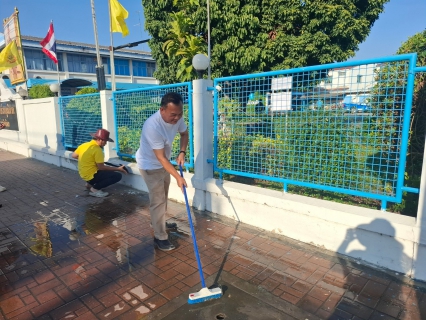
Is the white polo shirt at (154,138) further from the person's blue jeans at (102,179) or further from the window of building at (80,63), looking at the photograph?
the window of building at (80,63)

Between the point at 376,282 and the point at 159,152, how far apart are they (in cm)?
247

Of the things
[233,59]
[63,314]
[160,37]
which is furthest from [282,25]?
[63,314]

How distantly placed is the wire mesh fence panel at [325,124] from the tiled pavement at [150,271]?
85 centimetres

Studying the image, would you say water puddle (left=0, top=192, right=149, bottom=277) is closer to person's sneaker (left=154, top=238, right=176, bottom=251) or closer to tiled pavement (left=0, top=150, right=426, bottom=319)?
tiled pavement (left=0, top=150, right=426, bottom=319)

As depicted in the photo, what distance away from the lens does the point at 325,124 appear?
3.38m

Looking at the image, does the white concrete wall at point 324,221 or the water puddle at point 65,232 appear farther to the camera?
the water puddle at point 65,232

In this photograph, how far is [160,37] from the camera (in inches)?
480

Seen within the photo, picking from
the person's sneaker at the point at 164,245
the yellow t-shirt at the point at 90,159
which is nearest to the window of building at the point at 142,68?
the yellow t-shirt at the point at 90,159

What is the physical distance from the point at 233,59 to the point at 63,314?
9.31 meters

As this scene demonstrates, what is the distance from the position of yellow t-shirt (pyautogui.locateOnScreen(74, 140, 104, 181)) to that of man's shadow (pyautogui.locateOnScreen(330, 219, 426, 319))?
4.39 m

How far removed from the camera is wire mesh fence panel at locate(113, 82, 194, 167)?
15.8 feet

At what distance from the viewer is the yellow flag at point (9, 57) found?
34.3 feet

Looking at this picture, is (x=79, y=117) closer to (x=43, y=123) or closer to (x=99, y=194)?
(x=43, y=123)

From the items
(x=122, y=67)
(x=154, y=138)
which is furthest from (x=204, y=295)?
(x=122, y=67)
